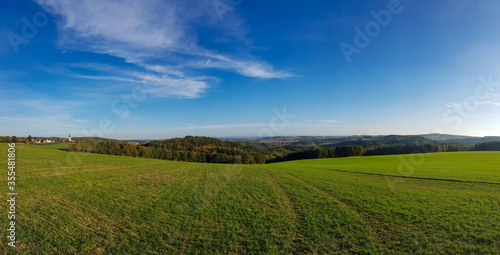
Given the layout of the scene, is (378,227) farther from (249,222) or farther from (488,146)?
(488,146)

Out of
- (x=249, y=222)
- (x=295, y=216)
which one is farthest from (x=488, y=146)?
(x=249, y=222)

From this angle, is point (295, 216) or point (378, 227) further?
point (295, 216)

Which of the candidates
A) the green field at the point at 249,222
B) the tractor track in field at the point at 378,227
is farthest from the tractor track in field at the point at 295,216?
the tractor track in field at the point at 378,227

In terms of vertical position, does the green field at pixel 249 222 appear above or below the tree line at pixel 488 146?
above

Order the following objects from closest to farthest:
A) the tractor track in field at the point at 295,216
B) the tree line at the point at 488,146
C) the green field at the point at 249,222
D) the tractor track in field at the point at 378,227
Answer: the green field at the point at 249,222
the tractor track in field at the point at 295,216
the tractor track in field at the point at 378,227
the tree line at the point at 488,146

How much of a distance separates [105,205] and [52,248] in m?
5.73

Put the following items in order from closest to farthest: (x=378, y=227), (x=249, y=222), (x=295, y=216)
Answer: (x=378, y=227) < (x=249, y=222) < (x=295, y=216)

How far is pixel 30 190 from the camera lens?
48.7 feet

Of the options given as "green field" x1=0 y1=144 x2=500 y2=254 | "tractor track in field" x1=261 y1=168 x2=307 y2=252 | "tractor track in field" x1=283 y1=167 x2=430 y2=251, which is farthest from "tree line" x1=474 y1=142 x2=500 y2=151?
"tractor track in field" x1=261 y1=168 x2=307 y2=252

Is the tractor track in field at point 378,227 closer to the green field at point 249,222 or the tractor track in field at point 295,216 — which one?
the green field at point 249,222

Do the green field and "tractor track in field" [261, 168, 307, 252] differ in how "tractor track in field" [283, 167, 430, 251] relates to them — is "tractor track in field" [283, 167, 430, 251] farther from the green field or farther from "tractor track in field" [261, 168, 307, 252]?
"tractor track in field" [261, 168, 307, 252]

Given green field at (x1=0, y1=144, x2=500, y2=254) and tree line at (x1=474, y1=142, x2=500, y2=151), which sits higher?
green field at (x1=0, y1=144, x2=500, y2=254)

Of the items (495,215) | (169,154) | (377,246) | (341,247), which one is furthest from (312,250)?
(169,154)

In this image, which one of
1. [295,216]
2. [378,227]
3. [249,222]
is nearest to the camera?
[378,227]
